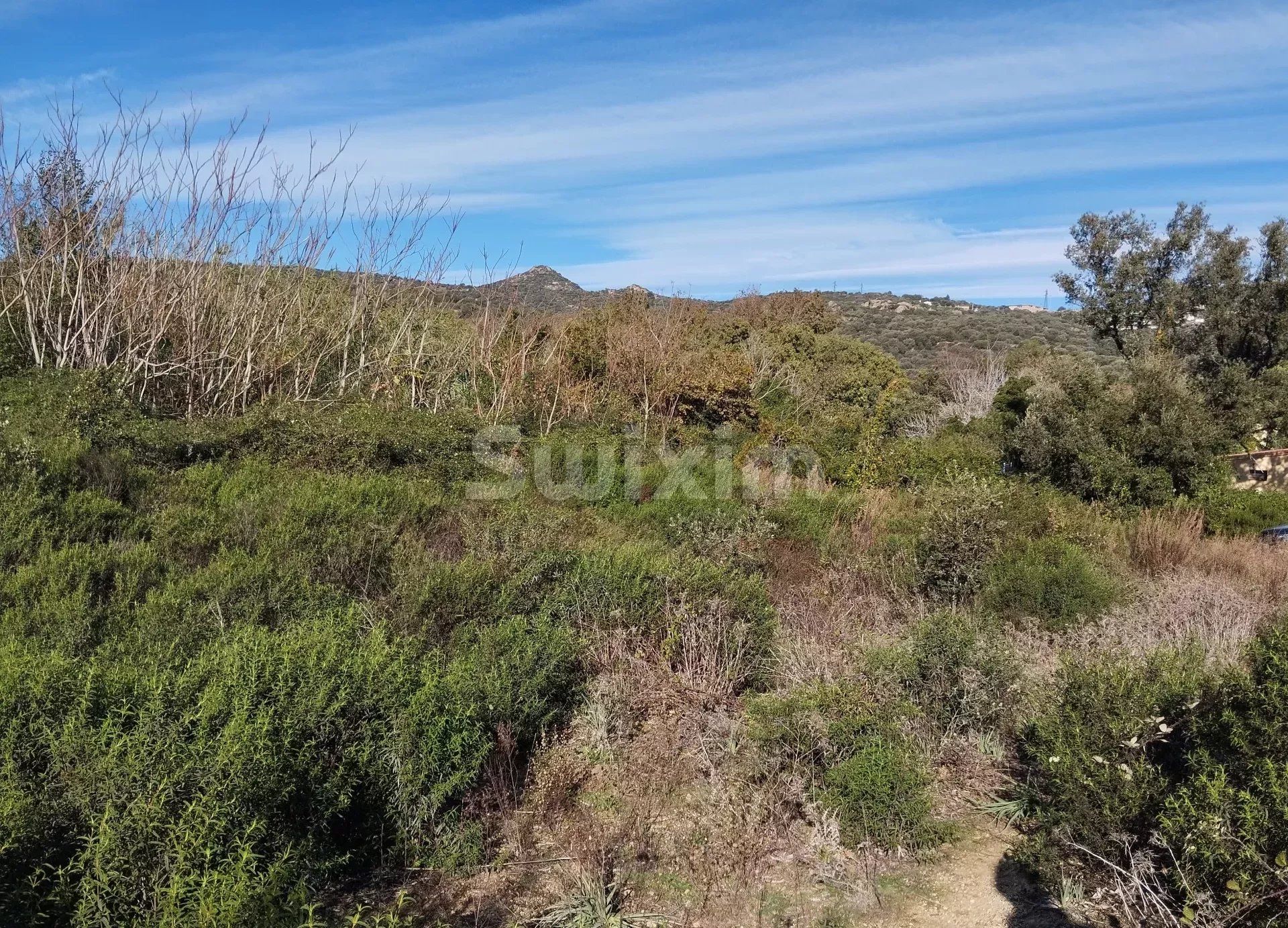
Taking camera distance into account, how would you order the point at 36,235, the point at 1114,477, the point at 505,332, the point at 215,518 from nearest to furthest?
1. the point at 215,518
2. the point at 36,235
3. the point at 1114,477
4. the point at 505,332

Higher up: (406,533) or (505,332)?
(505,332)

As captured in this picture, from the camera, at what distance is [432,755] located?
11.3 ft

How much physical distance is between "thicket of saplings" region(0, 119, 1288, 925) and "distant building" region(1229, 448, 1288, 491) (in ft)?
15.5

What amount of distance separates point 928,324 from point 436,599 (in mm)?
37956

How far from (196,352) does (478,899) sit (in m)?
8.41

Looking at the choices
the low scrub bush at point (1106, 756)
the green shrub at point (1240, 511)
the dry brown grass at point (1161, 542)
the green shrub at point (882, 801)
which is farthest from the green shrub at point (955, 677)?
the green shrub at point (1240, 511)

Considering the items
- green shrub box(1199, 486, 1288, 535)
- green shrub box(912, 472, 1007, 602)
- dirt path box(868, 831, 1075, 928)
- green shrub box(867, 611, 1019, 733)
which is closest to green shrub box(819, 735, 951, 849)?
dirt path box(868, 831, 1075, 928)

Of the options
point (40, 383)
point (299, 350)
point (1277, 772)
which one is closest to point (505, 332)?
point (299, 350)

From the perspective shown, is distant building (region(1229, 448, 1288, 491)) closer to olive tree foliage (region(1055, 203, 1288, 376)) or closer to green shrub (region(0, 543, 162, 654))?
olive tree foliage (region(1055, 203, 1288, 376))

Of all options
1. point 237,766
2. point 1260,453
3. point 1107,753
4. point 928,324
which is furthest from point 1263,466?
point 928,324

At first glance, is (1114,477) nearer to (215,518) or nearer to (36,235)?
(215,518)

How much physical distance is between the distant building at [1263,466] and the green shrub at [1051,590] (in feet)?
35.2

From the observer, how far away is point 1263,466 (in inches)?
609

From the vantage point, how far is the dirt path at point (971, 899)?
3271 mm
